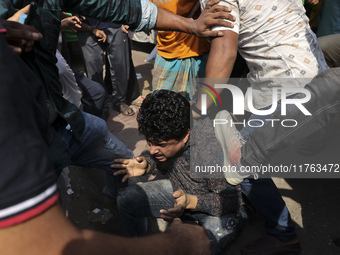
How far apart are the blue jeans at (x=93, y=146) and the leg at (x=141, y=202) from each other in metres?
0.24

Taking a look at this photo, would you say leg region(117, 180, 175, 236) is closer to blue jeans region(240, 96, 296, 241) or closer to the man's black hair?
the man's black hair

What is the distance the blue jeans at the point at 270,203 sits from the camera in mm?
2006

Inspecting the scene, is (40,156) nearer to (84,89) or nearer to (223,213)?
(223,213)

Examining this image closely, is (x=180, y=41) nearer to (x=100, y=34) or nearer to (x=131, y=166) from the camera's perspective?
(x=131, y=166)

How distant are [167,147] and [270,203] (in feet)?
2.57

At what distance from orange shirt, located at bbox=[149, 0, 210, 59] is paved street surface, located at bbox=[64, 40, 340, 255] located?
3.99 feet

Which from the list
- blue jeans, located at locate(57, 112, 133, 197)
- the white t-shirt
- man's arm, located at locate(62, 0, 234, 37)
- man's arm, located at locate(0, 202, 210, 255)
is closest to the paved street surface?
blue jeans, located at locate(57, 112, 133, 197)

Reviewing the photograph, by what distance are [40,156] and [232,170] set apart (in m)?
1.40

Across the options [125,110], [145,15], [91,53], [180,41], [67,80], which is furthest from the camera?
[125,110]

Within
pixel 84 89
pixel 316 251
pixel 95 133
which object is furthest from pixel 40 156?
pixel 84 89

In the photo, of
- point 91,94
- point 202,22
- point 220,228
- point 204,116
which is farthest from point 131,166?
point 91,94

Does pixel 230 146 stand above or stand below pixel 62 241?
below

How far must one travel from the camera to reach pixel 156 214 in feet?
6.97

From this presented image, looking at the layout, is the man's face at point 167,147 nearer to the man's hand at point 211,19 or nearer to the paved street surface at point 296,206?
the man's hand at point 211,19
